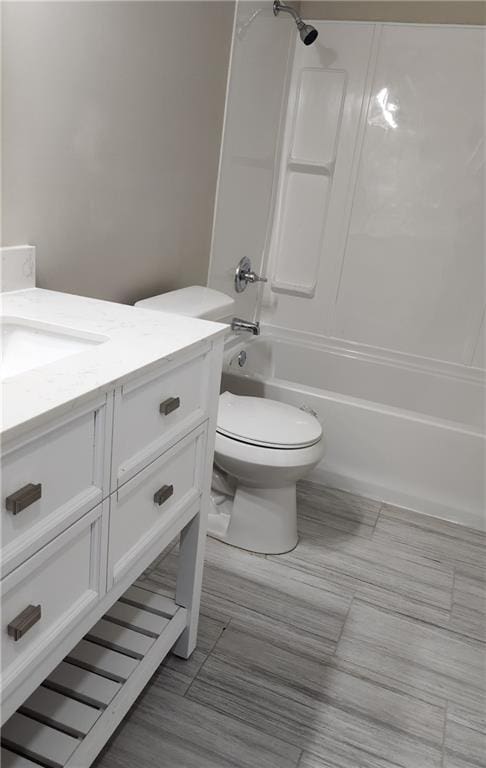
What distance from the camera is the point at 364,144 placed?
2.84 meters

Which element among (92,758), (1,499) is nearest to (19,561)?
(1,499)

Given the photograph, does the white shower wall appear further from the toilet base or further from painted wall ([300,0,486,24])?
the toilet base

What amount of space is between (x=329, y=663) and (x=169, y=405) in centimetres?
93

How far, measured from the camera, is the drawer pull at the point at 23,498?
2.68ft

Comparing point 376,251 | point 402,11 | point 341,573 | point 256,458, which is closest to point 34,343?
point 256,458

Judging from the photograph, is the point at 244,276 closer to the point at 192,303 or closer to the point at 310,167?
the point at 310,167

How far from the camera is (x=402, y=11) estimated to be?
104 inches

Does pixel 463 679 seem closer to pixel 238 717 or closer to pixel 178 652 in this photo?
pixel 238 717

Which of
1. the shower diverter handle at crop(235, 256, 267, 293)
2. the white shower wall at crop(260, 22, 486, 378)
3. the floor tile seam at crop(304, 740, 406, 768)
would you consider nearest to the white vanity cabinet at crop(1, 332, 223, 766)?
the floor tile seam at crop(304, 740, 406, 768)

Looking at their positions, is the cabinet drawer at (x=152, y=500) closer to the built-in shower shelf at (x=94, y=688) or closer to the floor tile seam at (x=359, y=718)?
the built-in shower shelf at (x=94, y=688)

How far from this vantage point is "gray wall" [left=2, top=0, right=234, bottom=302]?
1.42 meters

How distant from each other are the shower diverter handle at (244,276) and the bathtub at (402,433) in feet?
0.83

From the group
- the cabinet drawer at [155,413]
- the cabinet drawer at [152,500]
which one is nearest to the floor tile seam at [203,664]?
the cabinet drawer at [152,500]

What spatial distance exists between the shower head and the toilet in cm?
123
